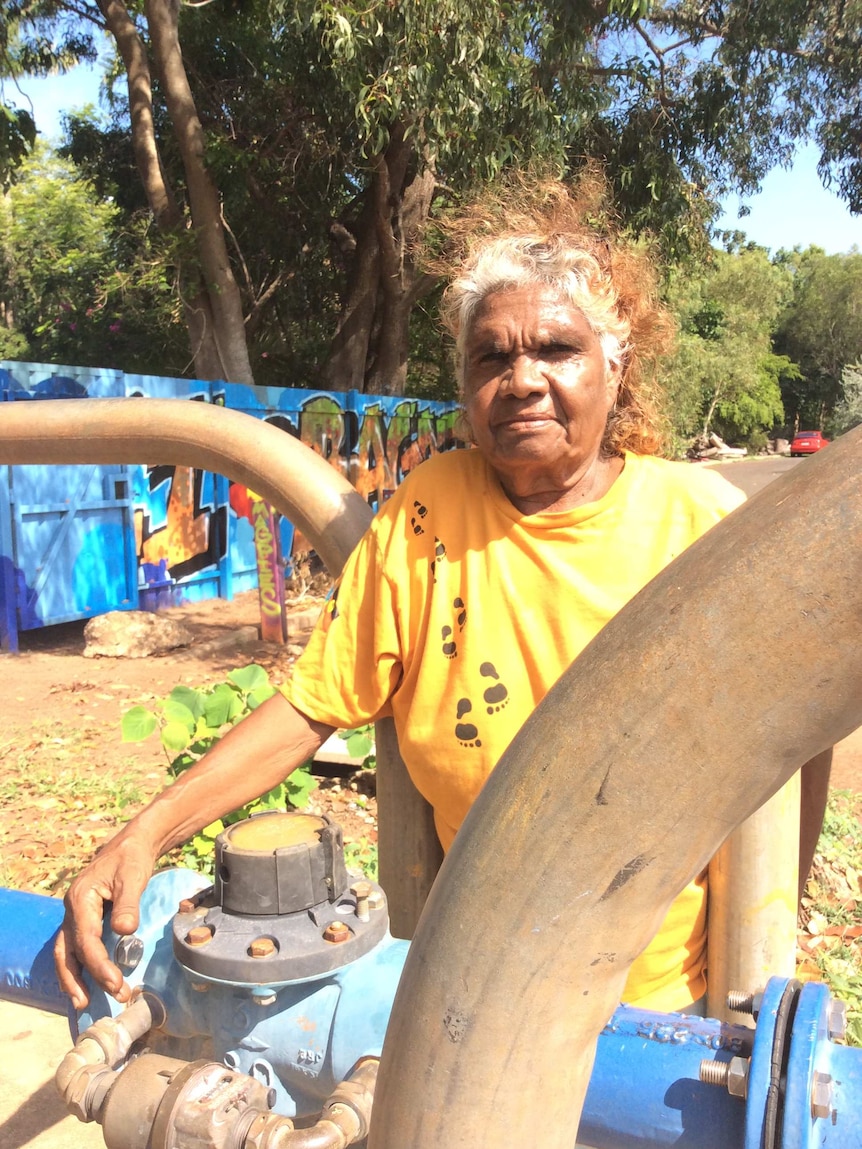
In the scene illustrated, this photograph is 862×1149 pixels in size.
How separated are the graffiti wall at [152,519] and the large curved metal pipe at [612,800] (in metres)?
6.09

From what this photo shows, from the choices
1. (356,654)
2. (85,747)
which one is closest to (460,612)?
(356,654)

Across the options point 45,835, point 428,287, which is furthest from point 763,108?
point 45,835

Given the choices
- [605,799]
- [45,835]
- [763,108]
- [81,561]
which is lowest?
[45,835]

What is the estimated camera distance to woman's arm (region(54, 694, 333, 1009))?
3.10 ft

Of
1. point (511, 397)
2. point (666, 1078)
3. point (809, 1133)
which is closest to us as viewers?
point (809, 1133)

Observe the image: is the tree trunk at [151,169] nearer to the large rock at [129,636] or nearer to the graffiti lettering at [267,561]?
the graffiti lettering at [267,561]

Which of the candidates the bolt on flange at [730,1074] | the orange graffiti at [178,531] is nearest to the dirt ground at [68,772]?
the orange graffiti at [178,531]

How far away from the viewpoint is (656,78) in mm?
10930

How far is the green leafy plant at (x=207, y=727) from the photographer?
3.21m

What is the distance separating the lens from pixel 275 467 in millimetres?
1409

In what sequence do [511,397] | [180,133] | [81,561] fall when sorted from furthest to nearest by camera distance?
[180,133]
[81,561]
[511,397]

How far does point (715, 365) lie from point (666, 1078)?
123 feet

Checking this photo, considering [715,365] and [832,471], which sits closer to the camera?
[832,471]

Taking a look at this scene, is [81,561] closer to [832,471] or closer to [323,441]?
[323,441]
